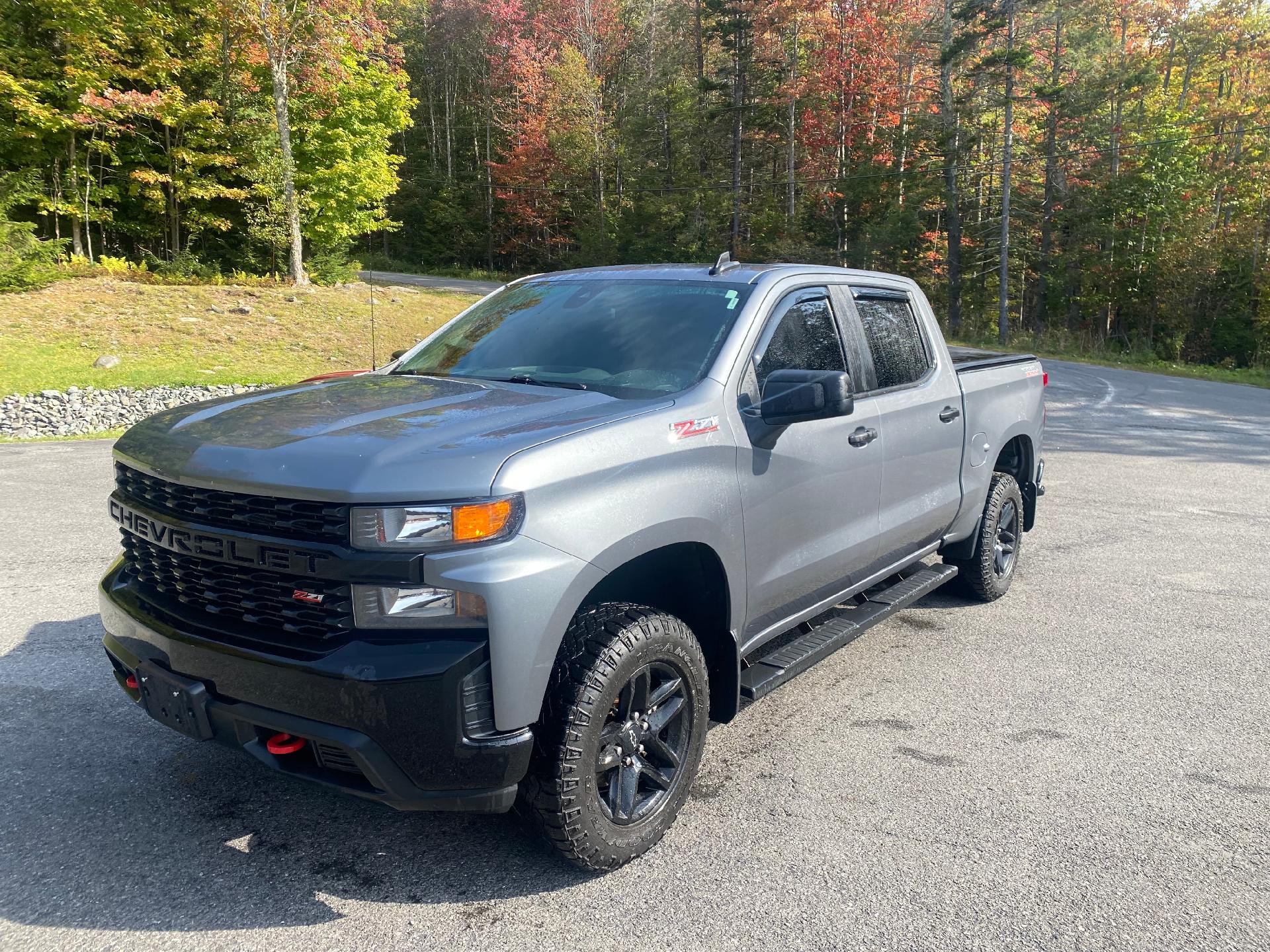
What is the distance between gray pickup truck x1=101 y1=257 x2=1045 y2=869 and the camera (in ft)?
8.29

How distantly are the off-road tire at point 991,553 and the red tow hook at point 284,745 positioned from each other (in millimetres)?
4256

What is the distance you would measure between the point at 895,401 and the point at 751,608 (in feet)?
5.03

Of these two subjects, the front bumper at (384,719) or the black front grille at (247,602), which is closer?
the front bumper at (384,719)

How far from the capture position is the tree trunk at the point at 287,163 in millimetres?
24719

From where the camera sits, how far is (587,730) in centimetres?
275

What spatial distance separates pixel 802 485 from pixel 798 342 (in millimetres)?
663

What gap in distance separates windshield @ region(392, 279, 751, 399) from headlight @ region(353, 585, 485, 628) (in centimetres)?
118

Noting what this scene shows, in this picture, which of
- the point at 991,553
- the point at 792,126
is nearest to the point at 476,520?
the point at 991,553

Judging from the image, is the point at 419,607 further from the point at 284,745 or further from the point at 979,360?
the point at 979,360

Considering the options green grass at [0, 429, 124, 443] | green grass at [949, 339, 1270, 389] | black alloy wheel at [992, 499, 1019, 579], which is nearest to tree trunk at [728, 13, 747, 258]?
green grass at [949, 339, 1270, 389]

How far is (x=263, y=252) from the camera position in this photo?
1168 inches

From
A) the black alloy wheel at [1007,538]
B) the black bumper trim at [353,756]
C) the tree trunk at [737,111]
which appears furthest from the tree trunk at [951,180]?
the black bumper trim at [353,756]

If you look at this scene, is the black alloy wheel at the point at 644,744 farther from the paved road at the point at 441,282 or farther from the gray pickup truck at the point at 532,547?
the paved road at the point at 441,282

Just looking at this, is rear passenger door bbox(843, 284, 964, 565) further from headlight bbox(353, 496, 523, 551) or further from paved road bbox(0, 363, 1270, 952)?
headlight bbox(353, 496, 523, 551)
